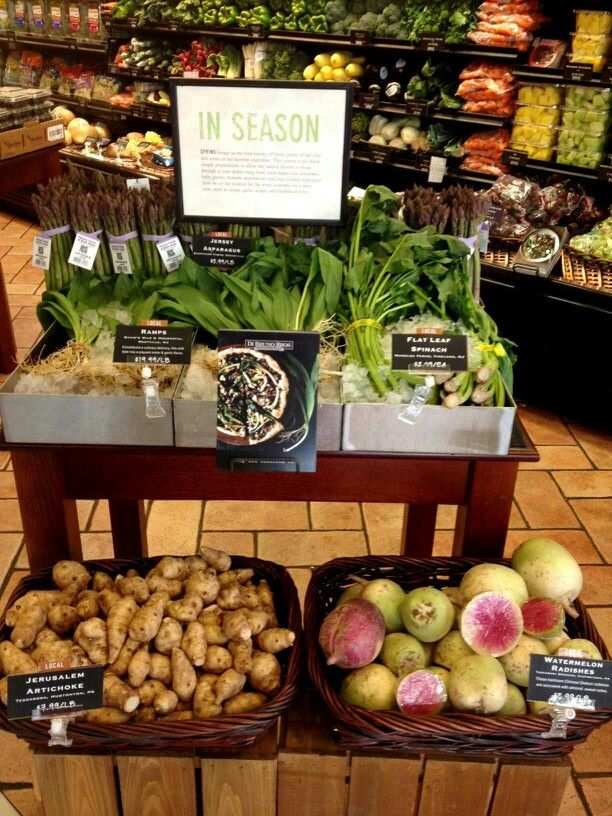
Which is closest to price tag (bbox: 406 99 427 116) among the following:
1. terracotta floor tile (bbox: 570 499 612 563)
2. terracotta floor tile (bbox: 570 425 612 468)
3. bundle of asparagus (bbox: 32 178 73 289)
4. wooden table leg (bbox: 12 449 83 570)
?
terracotta floor tile (bbox: 570 425 612 468)

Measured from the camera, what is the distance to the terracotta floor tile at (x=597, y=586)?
2.46 m

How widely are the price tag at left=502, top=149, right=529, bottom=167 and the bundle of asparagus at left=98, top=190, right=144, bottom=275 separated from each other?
2.44 meters

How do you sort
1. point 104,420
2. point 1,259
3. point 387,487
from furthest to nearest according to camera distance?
point 1,259 → point 387,487 → point 104,420

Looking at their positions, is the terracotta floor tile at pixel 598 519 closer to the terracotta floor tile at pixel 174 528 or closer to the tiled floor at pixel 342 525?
the tiled floor at pixel 342 525

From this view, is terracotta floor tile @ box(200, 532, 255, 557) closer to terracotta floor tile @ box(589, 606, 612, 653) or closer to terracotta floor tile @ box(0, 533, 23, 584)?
terracotta floor tile @ box(0, 533, 23, 584)

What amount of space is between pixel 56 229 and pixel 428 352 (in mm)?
990

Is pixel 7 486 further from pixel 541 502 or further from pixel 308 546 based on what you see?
pixel 541 502

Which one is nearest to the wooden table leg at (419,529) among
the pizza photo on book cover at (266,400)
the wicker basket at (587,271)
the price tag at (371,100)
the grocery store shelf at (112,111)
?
the pizza photo on book cover at (266,400)

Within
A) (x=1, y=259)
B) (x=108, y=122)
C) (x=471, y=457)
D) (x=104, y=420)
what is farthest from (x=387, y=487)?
(x=108, y=122)

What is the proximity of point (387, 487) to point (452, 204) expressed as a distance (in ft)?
2.69

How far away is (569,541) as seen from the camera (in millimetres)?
2734

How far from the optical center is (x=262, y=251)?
188cm

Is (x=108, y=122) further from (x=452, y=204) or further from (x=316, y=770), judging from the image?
(x=316, y=770)

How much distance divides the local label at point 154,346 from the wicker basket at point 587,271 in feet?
7.41
